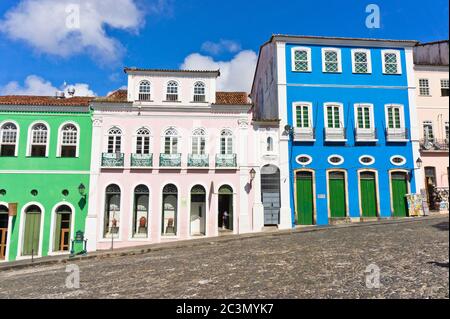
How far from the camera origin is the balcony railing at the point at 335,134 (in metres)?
19.3

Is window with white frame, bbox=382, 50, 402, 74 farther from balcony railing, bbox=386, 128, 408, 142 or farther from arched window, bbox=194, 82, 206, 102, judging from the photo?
arched window, bbox=194, 82, 206, 102

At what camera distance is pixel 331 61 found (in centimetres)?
2020

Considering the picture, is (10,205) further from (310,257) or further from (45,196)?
(310,257)

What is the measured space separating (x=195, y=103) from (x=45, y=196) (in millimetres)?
9286

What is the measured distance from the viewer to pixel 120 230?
17.8 metres

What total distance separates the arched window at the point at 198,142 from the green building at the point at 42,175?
564 centimetres

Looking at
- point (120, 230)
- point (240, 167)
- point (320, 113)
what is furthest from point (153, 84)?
point (320, 113)

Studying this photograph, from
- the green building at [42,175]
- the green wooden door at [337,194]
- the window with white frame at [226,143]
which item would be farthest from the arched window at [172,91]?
the green wooden door at [337,194]

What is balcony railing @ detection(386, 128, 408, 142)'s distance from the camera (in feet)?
64.3

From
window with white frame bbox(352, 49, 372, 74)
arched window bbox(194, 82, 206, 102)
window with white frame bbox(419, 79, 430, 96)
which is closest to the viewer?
arched window bbox(194, 82, 206, 102)

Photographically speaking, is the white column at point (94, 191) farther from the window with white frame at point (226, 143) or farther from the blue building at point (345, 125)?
the blue building at point (345, 125)

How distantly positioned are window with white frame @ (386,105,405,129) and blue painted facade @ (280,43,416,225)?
271 mm

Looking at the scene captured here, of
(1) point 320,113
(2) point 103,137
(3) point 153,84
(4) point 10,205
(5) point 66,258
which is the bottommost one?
(5) point 66,258

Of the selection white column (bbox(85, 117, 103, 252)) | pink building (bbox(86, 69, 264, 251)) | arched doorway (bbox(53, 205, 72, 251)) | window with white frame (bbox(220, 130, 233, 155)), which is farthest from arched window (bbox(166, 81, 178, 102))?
arched doorway (bbox(53, 205, 72, 251))
